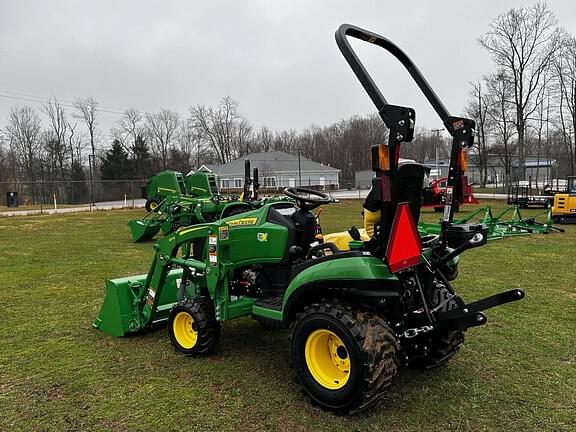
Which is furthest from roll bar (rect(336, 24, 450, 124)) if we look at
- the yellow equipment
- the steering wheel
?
the yellow equipment

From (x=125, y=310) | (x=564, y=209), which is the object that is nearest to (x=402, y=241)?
(x=125, y=310)

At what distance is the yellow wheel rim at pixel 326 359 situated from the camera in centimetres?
339

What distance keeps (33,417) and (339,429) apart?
2252mm

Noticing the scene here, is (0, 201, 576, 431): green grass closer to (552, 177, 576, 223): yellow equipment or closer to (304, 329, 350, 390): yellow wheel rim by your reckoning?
(304, 329, 350, 390): yellow wheel rim

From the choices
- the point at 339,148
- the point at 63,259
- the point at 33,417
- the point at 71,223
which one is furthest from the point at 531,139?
the point at 33,417

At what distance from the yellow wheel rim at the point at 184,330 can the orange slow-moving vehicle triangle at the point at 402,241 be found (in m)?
2.30

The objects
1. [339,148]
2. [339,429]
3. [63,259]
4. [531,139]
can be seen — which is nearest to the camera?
[339,429]

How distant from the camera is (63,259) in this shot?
35.0 feet

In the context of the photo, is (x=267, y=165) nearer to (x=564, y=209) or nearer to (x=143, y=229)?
(x=564, y=209)

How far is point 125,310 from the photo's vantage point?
5062 mm

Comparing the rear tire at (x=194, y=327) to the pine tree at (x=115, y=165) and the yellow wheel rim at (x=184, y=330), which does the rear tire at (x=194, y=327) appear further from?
the pine tree at (x=115, y=165)

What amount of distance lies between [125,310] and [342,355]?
275cm

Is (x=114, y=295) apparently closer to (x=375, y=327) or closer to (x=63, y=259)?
(x=375, y=327)

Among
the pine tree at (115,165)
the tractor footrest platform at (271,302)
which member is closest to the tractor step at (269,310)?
the tractor footrest platform at (271,302)
